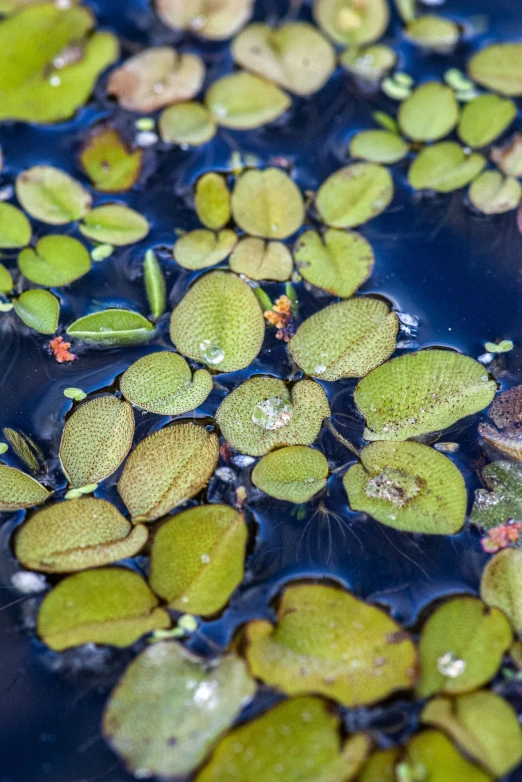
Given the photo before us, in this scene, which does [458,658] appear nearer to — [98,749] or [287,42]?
[98,749]

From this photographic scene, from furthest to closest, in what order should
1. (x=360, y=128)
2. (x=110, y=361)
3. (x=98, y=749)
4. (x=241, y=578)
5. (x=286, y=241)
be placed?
(x=360, y=128) → (x=286, y=241) → (x=110, y=361) → (x=241, y=578) → (x=98, y=749)

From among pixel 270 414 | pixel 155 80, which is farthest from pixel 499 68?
pixel 270 414

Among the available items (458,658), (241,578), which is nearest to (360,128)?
(241,578)

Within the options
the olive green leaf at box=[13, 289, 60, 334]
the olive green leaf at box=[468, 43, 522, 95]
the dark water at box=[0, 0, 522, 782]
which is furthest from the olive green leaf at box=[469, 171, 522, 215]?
the olive green leaf at box=[13, 289, 60, 334]

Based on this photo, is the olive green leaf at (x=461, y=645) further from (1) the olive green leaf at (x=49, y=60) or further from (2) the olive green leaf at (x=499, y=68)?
(1) the olive green leaf at (x=49, y=60)

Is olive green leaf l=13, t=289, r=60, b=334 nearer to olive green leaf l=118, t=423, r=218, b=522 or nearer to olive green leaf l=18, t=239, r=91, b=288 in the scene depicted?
olive green leaf l=18, t=239, r=91, b=288

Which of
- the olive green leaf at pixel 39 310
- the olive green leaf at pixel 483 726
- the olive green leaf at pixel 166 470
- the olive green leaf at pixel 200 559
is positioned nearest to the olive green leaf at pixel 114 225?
the olive green leaf at pixel 39 310
